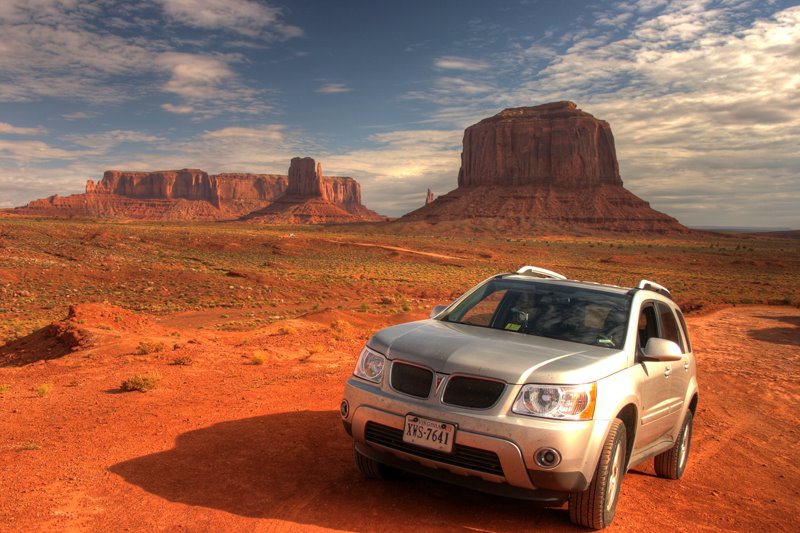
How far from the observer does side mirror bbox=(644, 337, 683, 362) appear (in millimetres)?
4469

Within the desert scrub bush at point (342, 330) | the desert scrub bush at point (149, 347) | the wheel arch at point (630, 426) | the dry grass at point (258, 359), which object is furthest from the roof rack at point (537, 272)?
the desert scrub bush at point (342, 330)

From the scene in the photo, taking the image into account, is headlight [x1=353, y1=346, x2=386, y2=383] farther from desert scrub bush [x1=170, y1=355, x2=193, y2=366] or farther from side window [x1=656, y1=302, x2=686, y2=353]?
desert scrub bush [x1=170, y1=355, x2=193, y2=366]

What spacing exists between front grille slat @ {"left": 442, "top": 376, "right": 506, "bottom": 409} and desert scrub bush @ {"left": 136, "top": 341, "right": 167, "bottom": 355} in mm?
8383

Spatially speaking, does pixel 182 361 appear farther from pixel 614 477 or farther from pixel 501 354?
pixel 614 477

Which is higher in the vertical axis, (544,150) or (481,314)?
(544,150)

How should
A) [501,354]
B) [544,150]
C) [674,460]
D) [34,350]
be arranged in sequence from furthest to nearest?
[544,150] → [34,350] → [674,460] → [501,354]

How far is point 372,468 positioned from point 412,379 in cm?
100

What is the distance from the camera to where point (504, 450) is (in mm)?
3711

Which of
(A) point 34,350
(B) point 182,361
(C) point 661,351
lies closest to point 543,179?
(A) point 34,350

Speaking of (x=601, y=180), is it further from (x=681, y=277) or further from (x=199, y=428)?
(x=199, y=428)

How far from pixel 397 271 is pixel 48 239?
28775 millimetres

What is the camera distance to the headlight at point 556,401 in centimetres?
383

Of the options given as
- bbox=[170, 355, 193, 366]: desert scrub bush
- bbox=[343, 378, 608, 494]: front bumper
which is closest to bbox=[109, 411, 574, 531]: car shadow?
bbox=[343, 378, 608, 494]: front bumper

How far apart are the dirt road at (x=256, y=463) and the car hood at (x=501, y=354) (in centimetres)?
111
